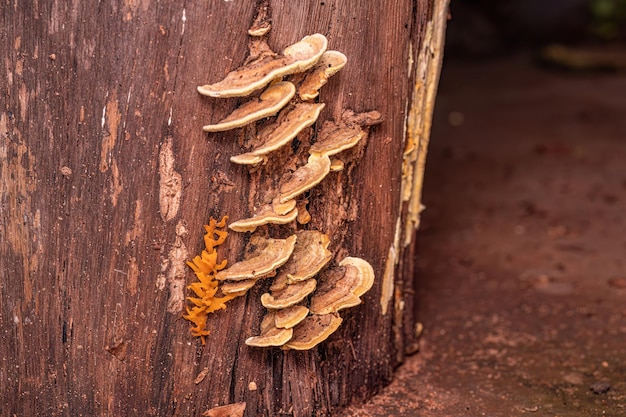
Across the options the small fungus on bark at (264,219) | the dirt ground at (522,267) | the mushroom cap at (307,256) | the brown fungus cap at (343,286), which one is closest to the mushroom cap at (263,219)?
the small fungus on bark at (264,219)

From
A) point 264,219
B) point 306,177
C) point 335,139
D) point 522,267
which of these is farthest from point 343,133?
point 522,267

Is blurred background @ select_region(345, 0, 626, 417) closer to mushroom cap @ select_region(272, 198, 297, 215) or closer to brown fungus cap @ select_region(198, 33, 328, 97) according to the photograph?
mushroom cap @ select_region(272, 198, 297, 215)

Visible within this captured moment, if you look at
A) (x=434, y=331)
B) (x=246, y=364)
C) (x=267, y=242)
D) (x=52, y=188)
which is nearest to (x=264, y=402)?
(x=246, y=364)

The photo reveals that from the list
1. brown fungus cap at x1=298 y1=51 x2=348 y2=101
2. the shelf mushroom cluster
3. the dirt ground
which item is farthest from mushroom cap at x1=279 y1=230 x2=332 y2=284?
the dirt ground

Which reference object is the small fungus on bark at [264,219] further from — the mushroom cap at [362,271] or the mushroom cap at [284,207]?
the mushroom cap at [362,271]

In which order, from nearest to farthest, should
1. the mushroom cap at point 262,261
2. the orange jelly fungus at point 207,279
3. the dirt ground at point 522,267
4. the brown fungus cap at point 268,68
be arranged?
the brown fungus cap at point 268,68 < the mushroom cap at point 262,261 < the orange jelly fungus at point 207,279 < the dirt ground at point 522,267

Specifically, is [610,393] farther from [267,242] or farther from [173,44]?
[173,44]
